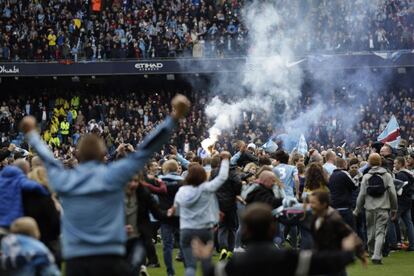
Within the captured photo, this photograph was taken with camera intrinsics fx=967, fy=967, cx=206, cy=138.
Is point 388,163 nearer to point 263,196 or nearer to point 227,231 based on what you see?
point 227,231

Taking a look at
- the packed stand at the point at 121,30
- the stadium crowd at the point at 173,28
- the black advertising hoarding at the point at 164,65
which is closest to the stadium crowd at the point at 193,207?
the black advertising hoarding at the point at 164,65

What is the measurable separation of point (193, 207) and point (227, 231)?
4999 mm

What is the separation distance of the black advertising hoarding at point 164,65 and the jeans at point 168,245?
2357 centimetres

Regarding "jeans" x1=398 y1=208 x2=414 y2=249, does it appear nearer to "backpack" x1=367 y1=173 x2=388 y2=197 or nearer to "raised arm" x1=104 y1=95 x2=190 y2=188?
"backpack" x1=367 y1=173 x2=388 y2=197

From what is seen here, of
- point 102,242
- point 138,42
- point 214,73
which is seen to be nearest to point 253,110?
point 214,73

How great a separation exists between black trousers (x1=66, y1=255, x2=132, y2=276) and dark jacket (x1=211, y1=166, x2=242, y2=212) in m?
8.47

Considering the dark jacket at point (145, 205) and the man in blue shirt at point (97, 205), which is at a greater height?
the man in blue shirt at point (97, 205)

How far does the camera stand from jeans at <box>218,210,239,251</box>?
1633 centimetres

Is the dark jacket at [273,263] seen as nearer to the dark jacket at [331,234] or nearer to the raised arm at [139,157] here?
the raised arm at [139,157]

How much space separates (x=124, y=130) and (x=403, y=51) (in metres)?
10.9

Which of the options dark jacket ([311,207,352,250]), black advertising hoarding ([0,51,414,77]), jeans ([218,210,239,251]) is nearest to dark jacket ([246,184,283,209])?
jeans ([218,210,239,251])

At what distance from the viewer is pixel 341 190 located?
1451 centimetres

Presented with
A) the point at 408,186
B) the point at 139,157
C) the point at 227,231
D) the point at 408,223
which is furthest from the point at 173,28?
the point at 139,157

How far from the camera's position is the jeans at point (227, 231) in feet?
53.6
